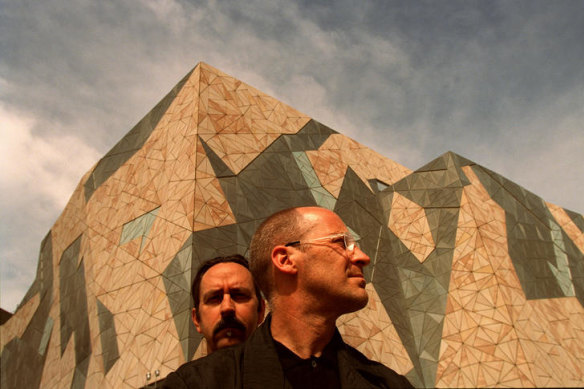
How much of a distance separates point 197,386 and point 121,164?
675 inches

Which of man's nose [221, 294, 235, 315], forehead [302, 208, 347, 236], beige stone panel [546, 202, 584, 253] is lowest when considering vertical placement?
forehead [302, 208, 347, 236]

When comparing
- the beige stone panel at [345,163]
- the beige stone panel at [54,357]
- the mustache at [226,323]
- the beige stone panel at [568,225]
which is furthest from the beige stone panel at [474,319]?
the mustache at [226,323]

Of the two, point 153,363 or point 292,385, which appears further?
point 153,363

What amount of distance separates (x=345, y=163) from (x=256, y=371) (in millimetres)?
17407

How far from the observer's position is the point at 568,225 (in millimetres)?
22781

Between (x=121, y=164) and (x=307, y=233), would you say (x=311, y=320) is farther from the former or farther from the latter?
(x=121, y=164)

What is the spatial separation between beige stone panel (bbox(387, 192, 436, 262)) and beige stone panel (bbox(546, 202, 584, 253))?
8.33 metres

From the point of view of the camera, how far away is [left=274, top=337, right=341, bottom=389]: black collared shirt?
1.87 meters

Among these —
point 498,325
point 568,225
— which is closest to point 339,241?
point 498,325

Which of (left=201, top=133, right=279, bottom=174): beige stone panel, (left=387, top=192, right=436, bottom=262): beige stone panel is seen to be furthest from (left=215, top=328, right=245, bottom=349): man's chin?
(left=387, top=192, right=436, bottom=262): beige stone panel

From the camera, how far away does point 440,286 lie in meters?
16.9

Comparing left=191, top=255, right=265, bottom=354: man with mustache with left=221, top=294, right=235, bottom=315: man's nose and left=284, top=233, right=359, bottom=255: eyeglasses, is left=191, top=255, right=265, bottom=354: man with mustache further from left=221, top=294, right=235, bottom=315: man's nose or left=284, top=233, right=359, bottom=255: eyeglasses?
left=284, top=233, right=359, bottom=255: eyeglasses

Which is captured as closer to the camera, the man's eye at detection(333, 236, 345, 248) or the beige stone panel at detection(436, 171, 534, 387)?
the man's eye at detection(333, 236, 345, 248)

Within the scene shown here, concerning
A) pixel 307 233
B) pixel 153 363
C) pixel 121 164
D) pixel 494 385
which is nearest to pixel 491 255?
pixel 494 385
